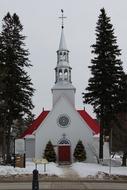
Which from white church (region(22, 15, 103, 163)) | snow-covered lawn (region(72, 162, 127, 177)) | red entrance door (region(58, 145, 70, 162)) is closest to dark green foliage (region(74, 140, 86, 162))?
white church (region(22, 15, 103, 163))

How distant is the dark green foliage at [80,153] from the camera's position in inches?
2359

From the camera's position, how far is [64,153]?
61031 millimetres

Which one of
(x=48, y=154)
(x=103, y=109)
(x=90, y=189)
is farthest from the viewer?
(x=48, y=154)

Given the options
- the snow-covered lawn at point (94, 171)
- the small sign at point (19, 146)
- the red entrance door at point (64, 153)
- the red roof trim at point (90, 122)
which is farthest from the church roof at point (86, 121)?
the snow-covered lawn at point (94, 171)

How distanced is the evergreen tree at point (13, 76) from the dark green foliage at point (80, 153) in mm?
6848

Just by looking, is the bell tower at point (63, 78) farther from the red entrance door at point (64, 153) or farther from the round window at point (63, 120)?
the red entrance door at point (64, 153)

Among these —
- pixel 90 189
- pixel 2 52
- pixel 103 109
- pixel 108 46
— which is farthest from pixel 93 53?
pixel 90 189

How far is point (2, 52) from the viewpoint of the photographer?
55.5 meters

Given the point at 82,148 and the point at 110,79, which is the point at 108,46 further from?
the point at 82,148

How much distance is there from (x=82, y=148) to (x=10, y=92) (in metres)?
11.3

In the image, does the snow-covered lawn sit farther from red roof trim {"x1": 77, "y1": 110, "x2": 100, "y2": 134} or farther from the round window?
red roof trim {"x1": 77, "y1": 110, "x2": 100, "y2": 134}

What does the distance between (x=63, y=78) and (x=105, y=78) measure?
547 inches

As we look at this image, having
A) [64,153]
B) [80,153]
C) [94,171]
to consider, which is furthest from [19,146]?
[94,171]

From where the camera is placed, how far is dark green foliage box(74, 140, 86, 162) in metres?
59.9
